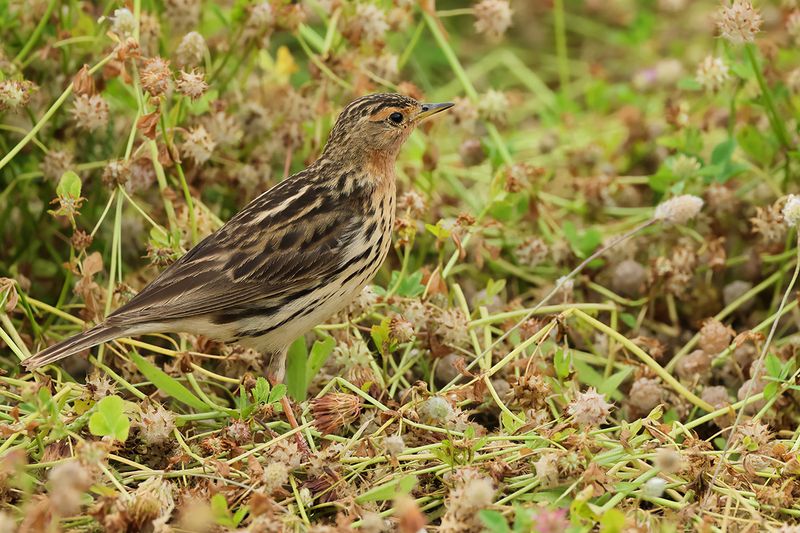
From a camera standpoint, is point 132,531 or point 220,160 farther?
point 220,160

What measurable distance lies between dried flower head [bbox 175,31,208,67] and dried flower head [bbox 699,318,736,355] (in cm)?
244

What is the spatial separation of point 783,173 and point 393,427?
2.66m

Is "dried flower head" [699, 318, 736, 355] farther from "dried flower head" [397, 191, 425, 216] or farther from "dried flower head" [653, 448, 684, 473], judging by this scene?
"dried flower head" [397, 191, 425, 216]

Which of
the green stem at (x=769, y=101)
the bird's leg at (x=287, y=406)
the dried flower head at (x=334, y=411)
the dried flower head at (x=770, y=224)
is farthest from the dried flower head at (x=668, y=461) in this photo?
the green stem at (x=769, y=101)

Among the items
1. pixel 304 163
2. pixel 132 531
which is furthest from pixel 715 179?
pixel 132 531

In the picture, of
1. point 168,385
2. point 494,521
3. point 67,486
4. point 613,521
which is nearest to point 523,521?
point 494,521

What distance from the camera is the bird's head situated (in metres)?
4.47

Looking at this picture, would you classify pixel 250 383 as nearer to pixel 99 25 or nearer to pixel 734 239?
pixel 99 25

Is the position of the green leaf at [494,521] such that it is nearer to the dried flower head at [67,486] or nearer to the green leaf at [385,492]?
the green leaf at [385,492]

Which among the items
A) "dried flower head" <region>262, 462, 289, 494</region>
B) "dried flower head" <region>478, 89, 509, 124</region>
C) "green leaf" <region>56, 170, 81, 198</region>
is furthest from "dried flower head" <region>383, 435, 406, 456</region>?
"dried flower head" <region>478, 89, 509, 124</region>

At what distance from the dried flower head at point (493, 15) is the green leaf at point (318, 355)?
1763 millimetres

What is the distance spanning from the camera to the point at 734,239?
17.5ft

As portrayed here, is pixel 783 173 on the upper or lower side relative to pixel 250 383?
upper

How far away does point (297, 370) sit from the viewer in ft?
14.3
